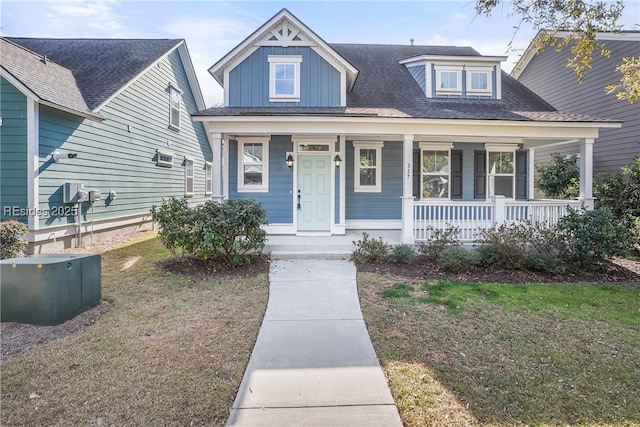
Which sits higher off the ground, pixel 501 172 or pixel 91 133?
pixel 91 133

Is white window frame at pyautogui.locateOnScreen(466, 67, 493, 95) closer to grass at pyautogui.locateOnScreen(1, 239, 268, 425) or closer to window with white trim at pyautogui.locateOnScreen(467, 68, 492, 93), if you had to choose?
window with white trim at pyautogui.locateOnScreen(467, 68, 492, 93)

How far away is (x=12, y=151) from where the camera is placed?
299 inches

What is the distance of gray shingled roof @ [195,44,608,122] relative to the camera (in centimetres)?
876

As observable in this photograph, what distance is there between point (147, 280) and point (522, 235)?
749 centimetres

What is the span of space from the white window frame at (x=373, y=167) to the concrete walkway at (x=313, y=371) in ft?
17.5

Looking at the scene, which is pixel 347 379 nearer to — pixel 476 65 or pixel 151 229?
pixel 476 65

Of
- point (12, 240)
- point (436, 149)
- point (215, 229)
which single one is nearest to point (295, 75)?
point (436, 149)

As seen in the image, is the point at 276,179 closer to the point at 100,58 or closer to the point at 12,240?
the point at 12,240

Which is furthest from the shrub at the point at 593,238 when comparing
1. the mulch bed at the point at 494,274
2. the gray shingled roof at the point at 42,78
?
the gray shingled roof at the point at 42,78

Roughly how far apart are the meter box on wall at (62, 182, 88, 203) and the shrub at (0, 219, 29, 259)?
1.47m

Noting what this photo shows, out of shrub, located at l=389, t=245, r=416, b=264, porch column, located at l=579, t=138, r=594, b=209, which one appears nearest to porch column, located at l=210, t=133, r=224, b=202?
shrub, located at l=389, t=245, r=416, b=264

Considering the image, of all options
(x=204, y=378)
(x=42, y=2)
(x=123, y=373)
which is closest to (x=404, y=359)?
(x=204, y=378)

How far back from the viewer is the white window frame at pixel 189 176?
610 inches

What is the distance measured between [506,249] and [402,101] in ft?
17.6
